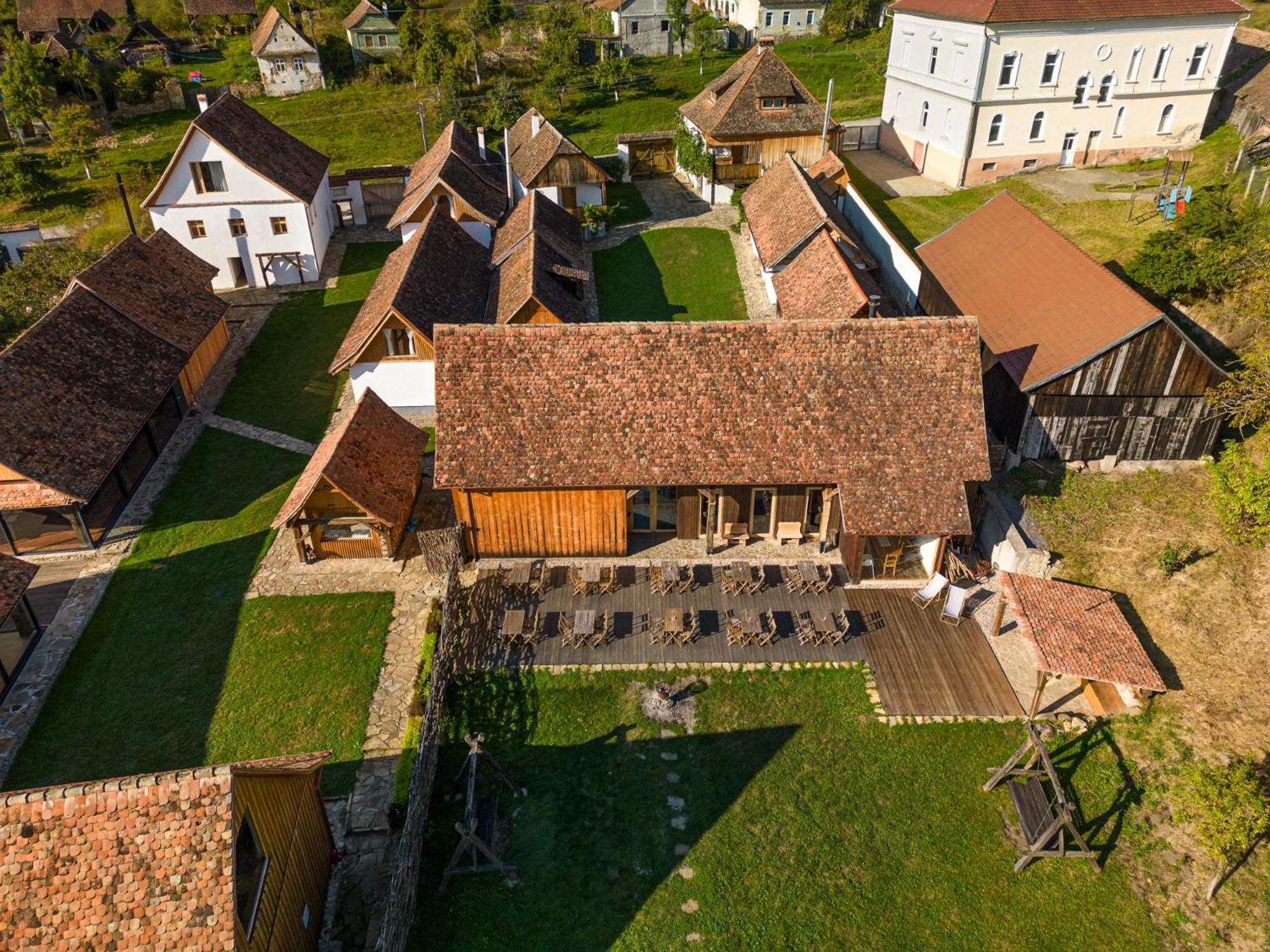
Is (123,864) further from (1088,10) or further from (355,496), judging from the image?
(1088,10)

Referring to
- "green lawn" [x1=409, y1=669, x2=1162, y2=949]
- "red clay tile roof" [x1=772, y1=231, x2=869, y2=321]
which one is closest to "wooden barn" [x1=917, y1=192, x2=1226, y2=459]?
"red clay tile roof" [x1=772, y1=231, x2=869, y2=321]

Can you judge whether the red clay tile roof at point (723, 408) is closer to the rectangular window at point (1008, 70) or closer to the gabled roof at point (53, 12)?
the rectangular window at point (1008, 70)

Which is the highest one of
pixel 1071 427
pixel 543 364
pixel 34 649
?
pixel 543 364

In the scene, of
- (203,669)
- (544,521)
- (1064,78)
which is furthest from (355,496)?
(1064,78)

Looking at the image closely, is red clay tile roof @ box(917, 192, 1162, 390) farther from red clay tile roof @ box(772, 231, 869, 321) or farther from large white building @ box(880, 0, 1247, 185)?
large white building @ box(880, 0, 1247, 185)

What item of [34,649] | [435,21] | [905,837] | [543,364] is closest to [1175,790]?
[905,837]

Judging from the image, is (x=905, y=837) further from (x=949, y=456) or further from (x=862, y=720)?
(x=949, y=456)
